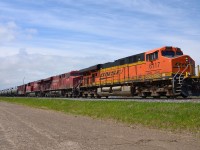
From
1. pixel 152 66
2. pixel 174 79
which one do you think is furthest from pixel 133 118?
pixel 152 66

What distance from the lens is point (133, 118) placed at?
1445cm

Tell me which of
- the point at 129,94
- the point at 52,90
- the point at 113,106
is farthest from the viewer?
the point at 52,90

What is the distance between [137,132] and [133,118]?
3.65m

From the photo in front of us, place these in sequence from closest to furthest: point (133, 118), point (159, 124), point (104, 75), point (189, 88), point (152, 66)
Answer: point (159, 124) < point (133, 118) < point (189, 88) < point (152, 66) < point (104, 75)

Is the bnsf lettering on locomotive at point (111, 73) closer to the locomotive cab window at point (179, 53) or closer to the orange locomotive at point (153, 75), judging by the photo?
the orange locomotive at point (153, 75)

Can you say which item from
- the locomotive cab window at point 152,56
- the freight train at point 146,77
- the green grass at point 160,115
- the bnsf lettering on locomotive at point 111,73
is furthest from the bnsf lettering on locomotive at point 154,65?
the green grass at point 160,115

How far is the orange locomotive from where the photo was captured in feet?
69.1

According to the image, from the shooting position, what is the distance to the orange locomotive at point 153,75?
21075mm

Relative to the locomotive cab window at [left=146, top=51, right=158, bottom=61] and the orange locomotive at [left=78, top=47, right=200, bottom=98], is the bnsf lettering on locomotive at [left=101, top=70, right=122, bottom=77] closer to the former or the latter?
the orange locomotive at [left=78, top=47, right=200, bottom=98]

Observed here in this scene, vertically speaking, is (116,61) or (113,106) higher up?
(116,61)

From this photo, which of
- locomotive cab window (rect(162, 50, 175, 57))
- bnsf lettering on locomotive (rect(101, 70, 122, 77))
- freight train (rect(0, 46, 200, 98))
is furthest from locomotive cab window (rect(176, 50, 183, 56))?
bnsf lettering on locomotive (rect(101, 70, 122, 77))

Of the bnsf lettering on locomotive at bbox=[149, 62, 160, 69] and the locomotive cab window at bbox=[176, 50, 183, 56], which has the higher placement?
the locomotive cab window at bbox=[176, 50, 183, 56]

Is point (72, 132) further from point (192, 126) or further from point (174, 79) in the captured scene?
point (174, 79)

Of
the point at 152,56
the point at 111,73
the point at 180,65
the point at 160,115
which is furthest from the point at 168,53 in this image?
the point at 160,115
